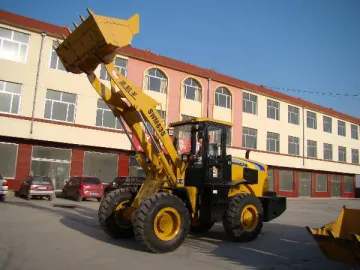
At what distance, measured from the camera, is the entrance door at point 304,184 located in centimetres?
4069

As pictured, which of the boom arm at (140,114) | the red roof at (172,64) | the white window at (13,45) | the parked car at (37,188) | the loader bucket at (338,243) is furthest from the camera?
the red roof at (172,64)

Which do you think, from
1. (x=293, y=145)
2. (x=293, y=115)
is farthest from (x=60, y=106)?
(x=293, y=115)

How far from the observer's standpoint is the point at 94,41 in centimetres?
716

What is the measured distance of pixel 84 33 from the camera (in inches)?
287

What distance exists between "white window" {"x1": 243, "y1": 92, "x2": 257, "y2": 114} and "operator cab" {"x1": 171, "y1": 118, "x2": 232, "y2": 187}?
85.5ft

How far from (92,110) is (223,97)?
1297cm

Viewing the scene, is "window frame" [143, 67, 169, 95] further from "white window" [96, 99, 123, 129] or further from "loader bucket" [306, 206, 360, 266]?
"loader bucket" [306, 206, 360, 266]

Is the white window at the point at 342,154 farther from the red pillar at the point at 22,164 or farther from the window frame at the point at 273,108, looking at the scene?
the red pillar at the point at 22,164

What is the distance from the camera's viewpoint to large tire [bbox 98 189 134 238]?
8.87 meters

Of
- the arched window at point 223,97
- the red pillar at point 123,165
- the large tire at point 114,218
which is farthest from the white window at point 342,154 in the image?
the large tire at point 114,218

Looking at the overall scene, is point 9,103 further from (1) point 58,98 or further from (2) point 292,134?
(2) point 292,134

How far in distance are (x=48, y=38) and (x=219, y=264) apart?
2266 cm

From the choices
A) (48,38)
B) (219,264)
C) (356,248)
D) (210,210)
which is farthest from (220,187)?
(48,38)

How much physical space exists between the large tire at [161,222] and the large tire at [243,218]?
1.53m
